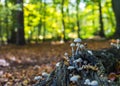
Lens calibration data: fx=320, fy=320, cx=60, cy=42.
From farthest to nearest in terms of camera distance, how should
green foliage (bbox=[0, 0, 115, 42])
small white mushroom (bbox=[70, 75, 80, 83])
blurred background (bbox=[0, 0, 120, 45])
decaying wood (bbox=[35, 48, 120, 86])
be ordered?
green foliage (bbox=[0, 0, 115, 42]), blurred background (bbox=[0, 0, 120, 45]), decaying wood (bbox=[35, 48, 120, 86]), small white mushroom (bbox=[70, 75, 80, 83])

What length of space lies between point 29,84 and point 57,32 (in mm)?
18575

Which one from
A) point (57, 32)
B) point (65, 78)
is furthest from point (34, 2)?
point (65, 78)

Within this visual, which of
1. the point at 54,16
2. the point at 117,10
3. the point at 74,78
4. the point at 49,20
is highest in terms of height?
the point at 117,10

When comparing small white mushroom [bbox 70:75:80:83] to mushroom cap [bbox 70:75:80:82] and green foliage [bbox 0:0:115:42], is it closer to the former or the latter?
mushroom cap [bbox 70:75:80:82]

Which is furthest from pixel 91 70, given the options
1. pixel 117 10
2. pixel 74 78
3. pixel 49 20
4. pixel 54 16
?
pixel 49 20

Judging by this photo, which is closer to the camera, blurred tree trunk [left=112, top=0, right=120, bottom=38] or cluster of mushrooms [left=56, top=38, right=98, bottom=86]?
cluster of mushrooms [left=56, top=38, right=98, bottom=86]

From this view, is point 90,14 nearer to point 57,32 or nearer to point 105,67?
point 57,32

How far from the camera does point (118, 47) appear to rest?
562 centimetres

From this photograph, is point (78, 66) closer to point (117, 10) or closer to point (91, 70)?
point (91, 70)

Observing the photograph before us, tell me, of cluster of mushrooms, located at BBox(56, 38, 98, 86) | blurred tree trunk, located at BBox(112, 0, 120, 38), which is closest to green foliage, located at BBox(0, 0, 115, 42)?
blurred tree trunk, located at BBox(112, 0, 120, 38)

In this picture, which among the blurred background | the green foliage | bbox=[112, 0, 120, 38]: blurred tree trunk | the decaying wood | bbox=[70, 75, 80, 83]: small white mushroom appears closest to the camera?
bbox=[70, 75, 80, 83]: small white mushroom

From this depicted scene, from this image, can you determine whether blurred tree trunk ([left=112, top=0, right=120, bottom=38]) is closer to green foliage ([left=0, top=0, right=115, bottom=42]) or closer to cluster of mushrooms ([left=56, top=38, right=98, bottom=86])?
green foliage ([left=0, top=0, right=115, bottom=42])

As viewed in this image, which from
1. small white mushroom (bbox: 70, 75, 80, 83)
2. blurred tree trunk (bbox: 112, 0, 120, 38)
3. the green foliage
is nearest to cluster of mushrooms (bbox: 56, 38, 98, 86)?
small white mushroom (bbox: 70, 75, 80, 83)

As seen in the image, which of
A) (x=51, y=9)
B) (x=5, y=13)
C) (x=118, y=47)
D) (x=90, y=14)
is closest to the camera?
(x=118, y=47)
